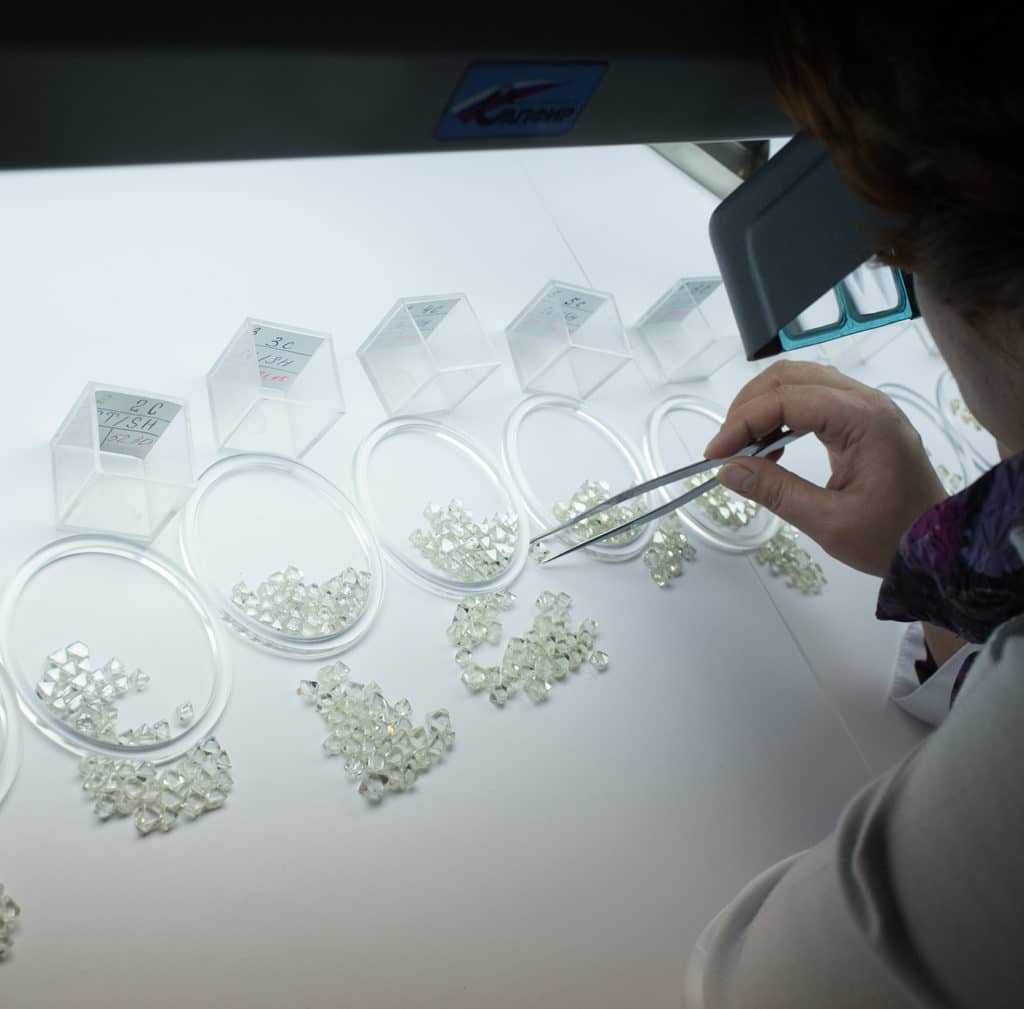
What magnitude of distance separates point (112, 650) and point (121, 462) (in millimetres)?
158

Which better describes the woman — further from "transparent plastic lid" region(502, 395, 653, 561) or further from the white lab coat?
"transparent plastic lid" region(502, 395, 653, 561)

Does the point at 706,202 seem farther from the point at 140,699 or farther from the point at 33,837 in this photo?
the point at 33,837

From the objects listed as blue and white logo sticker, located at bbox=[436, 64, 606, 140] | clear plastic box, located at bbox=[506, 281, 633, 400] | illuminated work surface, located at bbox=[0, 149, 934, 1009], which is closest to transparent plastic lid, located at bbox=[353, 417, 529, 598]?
illuminated work surface, located at bbox=[0, 149, 934, 1009]

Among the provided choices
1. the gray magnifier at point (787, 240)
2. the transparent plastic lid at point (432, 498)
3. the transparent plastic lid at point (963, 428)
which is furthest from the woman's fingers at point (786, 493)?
the transparent plastic lid at point (963, 428)

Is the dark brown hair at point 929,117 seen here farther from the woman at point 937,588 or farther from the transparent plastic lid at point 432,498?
the transparent plastic lid at point 432,498

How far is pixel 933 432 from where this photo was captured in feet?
4.89

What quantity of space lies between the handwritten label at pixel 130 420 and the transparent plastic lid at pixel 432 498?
22 cm

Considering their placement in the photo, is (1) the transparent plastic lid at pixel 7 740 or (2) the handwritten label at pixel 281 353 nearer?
(1) the transparent plastic lid at pixel 7 740

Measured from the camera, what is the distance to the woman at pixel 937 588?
52 centimetres

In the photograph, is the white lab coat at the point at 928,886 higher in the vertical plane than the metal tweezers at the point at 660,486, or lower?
lower

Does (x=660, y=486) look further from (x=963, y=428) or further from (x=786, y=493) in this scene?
(x=963, y=428)

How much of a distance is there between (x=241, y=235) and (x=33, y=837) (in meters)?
0.71

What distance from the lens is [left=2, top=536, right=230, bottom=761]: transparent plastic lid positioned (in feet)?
2.57

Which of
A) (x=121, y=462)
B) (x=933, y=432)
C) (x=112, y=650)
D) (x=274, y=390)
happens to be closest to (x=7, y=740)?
(x=112, y=650)
